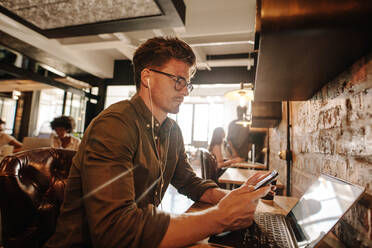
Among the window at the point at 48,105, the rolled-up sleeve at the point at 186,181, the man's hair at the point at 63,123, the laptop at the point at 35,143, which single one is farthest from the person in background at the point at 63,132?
the window at the point at 48,105

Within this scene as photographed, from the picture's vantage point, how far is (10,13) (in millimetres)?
2932

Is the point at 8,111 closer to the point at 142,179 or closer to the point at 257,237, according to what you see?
the point at 142,179

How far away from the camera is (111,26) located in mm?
3129

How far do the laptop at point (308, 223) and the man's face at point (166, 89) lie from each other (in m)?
0.69

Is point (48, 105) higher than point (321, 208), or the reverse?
point (48, 105)

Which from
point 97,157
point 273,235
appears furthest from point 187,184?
A: point 97,157

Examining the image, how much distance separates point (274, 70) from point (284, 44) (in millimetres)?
285

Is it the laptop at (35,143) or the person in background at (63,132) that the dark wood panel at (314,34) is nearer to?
the laptop at (35,143)

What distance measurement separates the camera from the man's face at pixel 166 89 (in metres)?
1.16

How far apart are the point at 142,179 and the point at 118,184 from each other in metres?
0.25

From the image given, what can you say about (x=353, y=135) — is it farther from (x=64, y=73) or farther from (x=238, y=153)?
(x=64, y=73)

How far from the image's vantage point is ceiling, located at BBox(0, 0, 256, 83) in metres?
2.75

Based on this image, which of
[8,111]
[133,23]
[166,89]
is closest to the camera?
[166,89]

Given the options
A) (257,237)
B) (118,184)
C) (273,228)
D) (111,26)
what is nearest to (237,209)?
(257,237)
